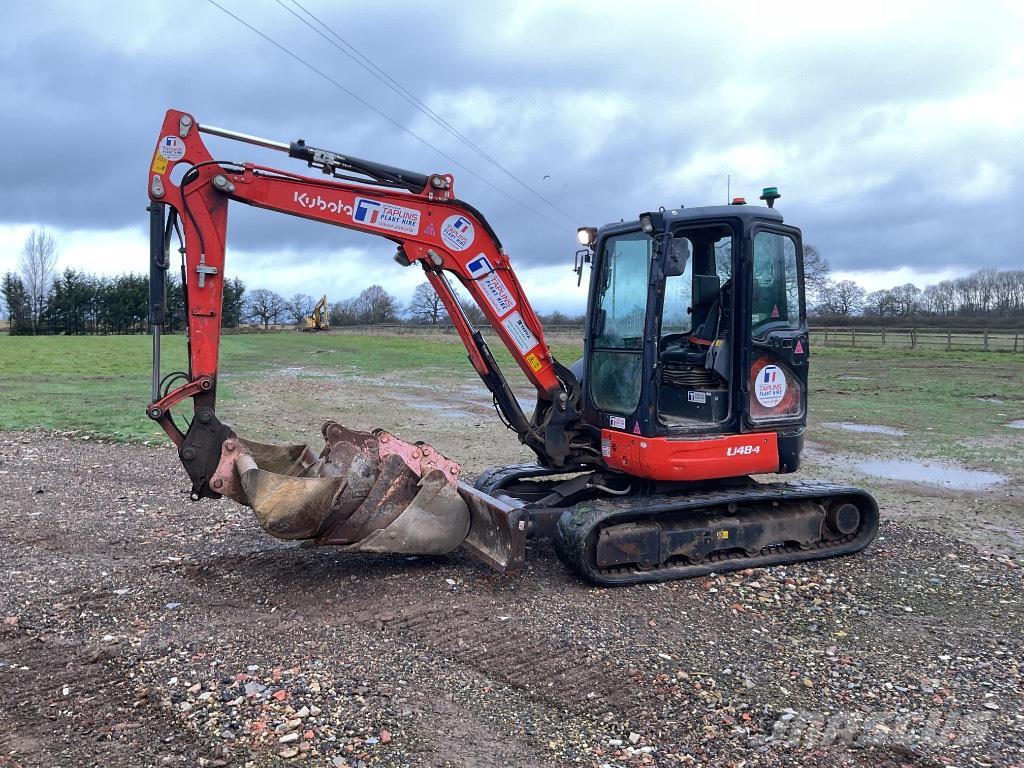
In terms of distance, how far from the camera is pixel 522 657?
16.2ft

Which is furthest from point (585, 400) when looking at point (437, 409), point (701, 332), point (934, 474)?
point (437, 409)

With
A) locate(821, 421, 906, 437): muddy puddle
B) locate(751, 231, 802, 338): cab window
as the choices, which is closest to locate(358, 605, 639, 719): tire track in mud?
locate(751, 231, 802, 338): cab window

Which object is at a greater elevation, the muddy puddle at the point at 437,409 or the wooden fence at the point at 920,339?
the wooden fence at the point at 920,339

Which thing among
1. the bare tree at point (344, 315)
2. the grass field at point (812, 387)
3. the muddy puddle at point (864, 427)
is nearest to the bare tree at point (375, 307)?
the bare tree at point (344, 315)

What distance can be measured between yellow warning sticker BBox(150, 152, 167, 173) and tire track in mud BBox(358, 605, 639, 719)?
3350 mm

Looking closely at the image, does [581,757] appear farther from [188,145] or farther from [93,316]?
[93,316]

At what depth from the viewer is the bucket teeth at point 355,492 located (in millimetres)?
5527

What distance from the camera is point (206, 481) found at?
587 centimetres

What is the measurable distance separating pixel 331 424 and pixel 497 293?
1.75 meters

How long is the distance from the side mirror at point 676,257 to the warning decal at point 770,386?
45.7 inches

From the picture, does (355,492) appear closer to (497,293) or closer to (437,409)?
(497,293)

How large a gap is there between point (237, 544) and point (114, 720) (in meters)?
3.08

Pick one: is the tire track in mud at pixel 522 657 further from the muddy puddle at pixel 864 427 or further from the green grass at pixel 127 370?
the muddy puddle at pixel 864 427

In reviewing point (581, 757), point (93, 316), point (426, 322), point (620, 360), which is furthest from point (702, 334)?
point (93, 316)
